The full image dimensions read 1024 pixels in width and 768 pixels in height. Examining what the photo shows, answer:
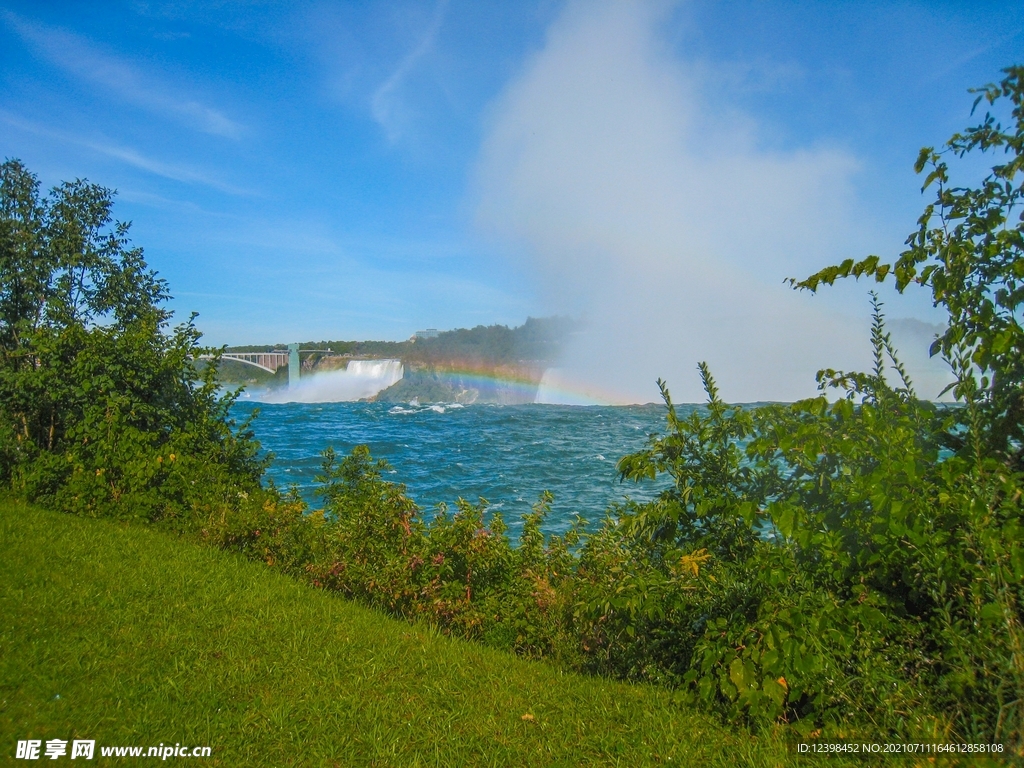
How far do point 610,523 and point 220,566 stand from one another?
3.22 meters

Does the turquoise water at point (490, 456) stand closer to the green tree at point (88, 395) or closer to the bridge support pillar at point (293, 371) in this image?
the green tree at point (88, 395)

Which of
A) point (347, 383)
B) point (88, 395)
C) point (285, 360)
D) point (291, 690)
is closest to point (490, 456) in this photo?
point (88, 395)

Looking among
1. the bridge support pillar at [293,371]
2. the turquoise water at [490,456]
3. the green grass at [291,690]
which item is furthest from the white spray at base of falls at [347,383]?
the green grass at [291,690]

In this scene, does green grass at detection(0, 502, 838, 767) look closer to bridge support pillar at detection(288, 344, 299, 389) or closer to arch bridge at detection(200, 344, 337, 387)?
arch bridge at detection(200, 344, 337, 387)

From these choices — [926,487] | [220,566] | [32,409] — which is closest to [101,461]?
[32,409]

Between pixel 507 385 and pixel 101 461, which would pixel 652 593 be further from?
pixel 507 385

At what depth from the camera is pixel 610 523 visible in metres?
5.22

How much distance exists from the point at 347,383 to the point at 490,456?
5132 cm

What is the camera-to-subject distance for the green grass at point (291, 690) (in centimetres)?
303

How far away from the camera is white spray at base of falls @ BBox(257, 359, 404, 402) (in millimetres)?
66625

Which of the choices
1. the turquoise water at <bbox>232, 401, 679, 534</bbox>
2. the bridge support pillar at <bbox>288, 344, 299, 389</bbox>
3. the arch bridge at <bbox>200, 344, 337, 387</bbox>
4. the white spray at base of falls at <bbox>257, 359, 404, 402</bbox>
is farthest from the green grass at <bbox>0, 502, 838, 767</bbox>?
the bridge support pillar at <bbox>288, 344, 299, 389</bbox>

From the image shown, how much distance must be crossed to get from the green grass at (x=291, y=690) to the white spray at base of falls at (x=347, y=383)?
6191 cm

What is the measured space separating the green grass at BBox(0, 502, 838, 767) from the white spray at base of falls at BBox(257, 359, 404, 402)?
6191cm

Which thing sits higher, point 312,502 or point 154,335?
point 154,335
